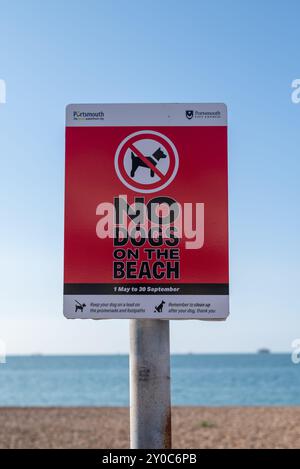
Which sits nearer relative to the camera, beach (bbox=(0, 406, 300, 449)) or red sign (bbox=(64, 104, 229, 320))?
red sign (bbox=(64, 104, 229, 320))

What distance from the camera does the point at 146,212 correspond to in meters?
3.29

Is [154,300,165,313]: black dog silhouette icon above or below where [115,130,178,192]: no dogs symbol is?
below

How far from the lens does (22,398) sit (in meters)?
70.3

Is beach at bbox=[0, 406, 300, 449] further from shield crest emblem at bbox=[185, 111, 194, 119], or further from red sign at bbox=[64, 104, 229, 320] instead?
shield crest emblem at bbox=[185, 111, 194, 119]

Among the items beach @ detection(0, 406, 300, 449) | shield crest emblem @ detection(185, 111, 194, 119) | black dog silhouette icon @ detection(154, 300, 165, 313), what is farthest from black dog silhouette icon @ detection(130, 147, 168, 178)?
beach @ detection(0, 406, 300, 449)

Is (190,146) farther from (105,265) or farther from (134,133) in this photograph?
(105,265)

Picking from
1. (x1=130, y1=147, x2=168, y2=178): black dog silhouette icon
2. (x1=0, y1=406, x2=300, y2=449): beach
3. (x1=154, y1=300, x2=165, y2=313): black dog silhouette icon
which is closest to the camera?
(x1=154, y1=300, x2=165, y2=313): black dog silhouette icon

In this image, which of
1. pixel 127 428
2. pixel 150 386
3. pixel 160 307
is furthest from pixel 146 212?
pixel 127 428

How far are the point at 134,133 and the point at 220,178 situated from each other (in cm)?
48

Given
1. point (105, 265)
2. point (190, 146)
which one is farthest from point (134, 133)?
point (105, 265)

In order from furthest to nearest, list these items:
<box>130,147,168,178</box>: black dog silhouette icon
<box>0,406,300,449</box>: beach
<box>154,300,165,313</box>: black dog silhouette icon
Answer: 1. <box>0,406,300,449</box>: beach
2. <box>130,147,168,178</box>: black dog silhouette icon
3. <box>154,300,165,313</box>: black dog silhouette icon

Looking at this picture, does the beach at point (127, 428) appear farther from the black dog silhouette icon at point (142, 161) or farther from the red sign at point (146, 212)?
the black dog silhouette icon at point (142, 161)

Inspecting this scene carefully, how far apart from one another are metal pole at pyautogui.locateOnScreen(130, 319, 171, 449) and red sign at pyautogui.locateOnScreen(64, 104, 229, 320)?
0.46 ft

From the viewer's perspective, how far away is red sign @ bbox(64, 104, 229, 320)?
3.27 metres
